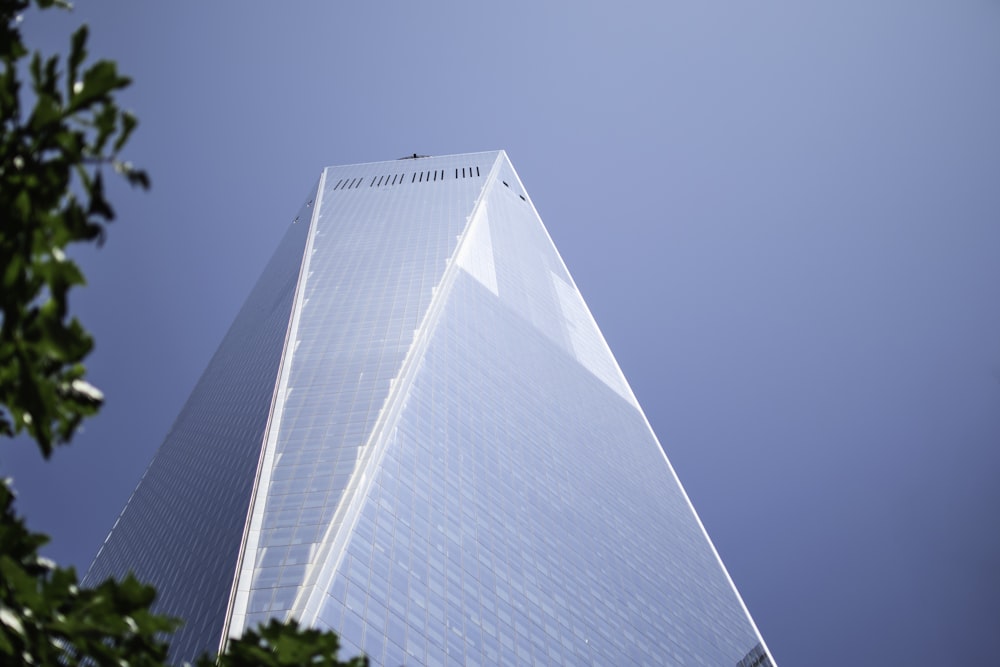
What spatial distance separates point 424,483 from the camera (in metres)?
43.9

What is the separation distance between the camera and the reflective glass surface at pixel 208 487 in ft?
132

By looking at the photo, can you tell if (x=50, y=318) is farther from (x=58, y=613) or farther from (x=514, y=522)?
(x=514, y=522)

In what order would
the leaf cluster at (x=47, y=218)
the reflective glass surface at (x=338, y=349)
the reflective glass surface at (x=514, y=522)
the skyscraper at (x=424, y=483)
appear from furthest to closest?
the reflective glass surface at (x=338, y=349) < the skyscraper at (x=424, y=483) < the reflective glass surface at (x=514, y=522) < the leaf cluster at (x=47, y=218)

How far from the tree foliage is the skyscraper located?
1650 cm

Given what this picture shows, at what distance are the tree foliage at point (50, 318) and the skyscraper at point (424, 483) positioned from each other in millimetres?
16500

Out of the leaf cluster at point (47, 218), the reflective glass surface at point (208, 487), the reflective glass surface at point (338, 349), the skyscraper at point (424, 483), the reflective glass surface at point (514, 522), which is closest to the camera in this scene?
the leaf cluster at point (47, 218)

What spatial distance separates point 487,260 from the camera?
89812mm

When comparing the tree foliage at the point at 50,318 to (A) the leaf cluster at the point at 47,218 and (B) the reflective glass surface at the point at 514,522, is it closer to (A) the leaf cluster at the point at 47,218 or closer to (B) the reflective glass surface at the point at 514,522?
(A) the leaf cluster at the point at 47,218

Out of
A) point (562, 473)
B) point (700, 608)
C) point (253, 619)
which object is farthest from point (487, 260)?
point (253, 619)

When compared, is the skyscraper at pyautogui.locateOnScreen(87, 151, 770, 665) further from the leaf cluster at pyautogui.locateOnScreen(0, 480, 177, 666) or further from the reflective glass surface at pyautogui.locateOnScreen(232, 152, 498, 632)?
the leaf cluster at pyautogui.locateOnScreen(0, 480, 177, 666)

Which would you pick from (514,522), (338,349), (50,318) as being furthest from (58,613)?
Result: (338,349)

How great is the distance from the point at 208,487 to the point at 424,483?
22.7 m

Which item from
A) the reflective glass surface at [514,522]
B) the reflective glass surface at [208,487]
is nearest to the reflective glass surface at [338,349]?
the reflective glass surface at [208,487]

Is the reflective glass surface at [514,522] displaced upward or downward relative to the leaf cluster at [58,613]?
upward
